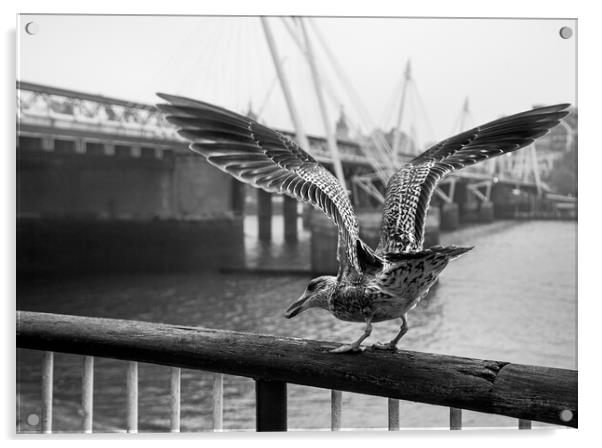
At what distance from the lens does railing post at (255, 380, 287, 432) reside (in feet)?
4.83

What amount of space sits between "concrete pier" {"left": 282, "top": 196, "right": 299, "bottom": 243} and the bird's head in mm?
959

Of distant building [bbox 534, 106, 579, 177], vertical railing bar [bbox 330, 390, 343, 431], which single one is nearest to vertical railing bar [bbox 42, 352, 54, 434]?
vertical railing bar [bbox 330, 390, 343, 431]

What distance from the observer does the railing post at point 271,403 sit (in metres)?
1.47

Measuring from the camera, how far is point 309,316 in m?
2.48

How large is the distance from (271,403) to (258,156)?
0.61 meters

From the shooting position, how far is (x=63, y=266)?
251cm

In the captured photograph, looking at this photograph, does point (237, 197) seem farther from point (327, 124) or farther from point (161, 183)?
point (327, 124)

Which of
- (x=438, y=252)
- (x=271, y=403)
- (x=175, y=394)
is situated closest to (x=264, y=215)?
(x=175, y=394)

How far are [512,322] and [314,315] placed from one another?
0.77m

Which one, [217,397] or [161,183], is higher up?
[161,183]

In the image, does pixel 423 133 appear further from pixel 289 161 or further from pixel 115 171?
pixel 115 171
